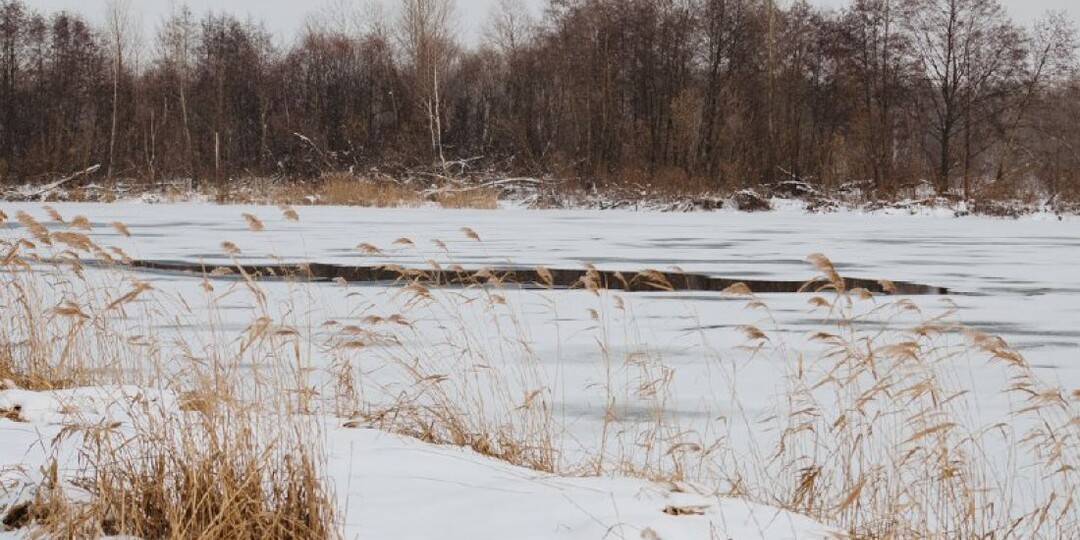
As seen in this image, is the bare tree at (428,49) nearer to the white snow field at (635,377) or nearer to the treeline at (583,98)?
the treeline at (583,98)

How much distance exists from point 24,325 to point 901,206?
72.6ft

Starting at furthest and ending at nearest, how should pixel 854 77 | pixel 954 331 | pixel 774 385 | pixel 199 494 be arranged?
pixel 854 77 → pixel 954 331 → pixel 774 385 → pixel 199 494

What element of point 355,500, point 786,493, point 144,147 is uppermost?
point 144,147

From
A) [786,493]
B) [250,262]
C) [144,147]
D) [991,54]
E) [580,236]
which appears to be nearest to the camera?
[786,493]

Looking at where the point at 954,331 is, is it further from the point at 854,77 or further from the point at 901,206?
the point at 854,77

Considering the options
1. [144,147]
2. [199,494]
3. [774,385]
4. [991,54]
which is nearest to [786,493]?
[774,385]

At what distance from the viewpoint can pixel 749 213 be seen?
1056 inches

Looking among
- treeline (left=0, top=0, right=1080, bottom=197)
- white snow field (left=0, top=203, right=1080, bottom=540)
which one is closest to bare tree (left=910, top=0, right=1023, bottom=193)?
treeline (left=0, top=0, right=1080, bottom=197)

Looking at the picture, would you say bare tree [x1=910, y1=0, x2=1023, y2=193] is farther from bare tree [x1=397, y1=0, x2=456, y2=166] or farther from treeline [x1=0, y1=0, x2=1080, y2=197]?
bare tree [x1=397, y1=0, x2=456, y2=166]

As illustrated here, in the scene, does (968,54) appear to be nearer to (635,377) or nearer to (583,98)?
(583,98)

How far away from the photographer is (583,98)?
35750mm

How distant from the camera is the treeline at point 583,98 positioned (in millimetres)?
29672

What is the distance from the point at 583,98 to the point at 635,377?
30.0m

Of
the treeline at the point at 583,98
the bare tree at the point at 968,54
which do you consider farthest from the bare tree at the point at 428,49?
the bare tree at the point at 968,54
